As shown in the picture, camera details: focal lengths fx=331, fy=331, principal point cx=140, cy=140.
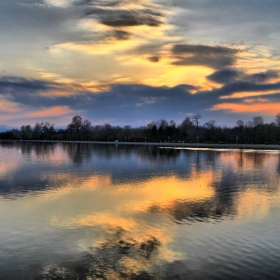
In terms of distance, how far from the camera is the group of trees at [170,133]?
72250 mm

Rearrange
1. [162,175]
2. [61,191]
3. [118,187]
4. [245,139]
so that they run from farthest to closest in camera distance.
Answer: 1. [245,139]
2. [162,175]
3. [118,187]
4. [61,191]

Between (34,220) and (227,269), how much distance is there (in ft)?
15.6

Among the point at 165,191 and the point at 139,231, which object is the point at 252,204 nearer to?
the point at 165,191

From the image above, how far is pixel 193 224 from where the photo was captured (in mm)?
7711

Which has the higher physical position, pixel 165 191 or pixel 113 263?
pixel 165 191

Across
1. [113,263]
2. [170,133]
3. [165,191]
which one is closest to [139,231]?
[113,263]

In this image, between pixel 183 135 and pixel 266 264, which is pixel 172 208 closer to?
pixel 266 264

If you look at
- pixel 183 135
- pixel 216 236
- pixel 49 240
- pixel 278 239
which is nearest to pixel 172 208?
pixel 216 236

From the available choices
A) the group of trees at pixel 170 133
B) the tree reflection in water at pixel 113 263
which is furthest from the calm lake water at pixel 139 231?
the group of trees at pixel 170 133

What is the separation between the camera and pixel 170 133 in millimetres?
94062

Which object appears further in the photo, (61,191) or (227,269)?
(61,191)

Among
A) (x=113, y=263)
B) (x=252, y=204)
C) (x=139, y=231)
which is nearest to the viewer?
(x=113, y=263)

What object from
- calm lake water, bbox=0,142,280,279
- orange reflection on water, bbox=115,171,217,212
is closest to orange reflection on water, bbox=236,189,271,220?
calm lake water, bbox=0,142,280,279

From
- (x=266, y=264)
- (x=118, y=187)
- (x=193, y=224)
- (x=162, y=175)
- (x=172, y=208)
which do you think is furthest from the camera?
(x=162, y=175)
